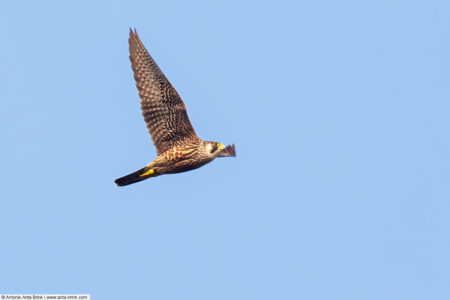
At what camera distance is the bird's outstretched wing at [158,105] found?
1658cm

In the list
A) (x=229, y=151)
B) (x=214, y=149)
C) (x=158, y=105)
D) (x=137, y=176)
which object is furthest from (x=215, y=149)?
(x=137, y=176)

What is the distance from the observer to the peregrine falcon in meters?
16.3

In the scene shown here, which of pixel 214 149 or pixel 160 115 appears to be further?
pixel 160 115

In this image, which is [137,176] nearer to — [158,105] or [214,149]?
[158,105]

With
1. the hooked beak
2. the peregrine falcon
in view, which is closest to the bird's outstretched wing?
→ the peregrine falcon

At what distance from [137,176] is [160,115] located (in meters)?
1.57

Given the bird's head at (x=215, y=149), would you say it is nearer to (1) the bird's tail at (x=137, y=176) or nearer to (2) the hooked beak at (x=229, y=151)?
(2) the hooked beak at (x=229, y=151)

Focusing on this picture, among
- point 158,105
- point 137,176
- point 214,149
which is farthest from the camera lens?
point 158,105

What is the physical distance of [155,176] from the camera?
647 inches

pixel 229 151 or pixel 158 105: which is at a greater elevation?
pixel 158 105

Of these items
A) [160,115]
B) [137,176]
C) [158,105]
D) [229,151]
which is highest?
[158,105]

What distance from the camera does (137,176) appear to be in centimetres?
1633

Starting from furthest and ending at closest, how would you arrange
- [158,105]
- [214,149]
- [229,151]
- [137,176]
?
[158,105], [137,176], [214,149], [229,151]

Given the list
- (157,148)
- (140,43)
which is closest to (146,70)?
(140,43)
